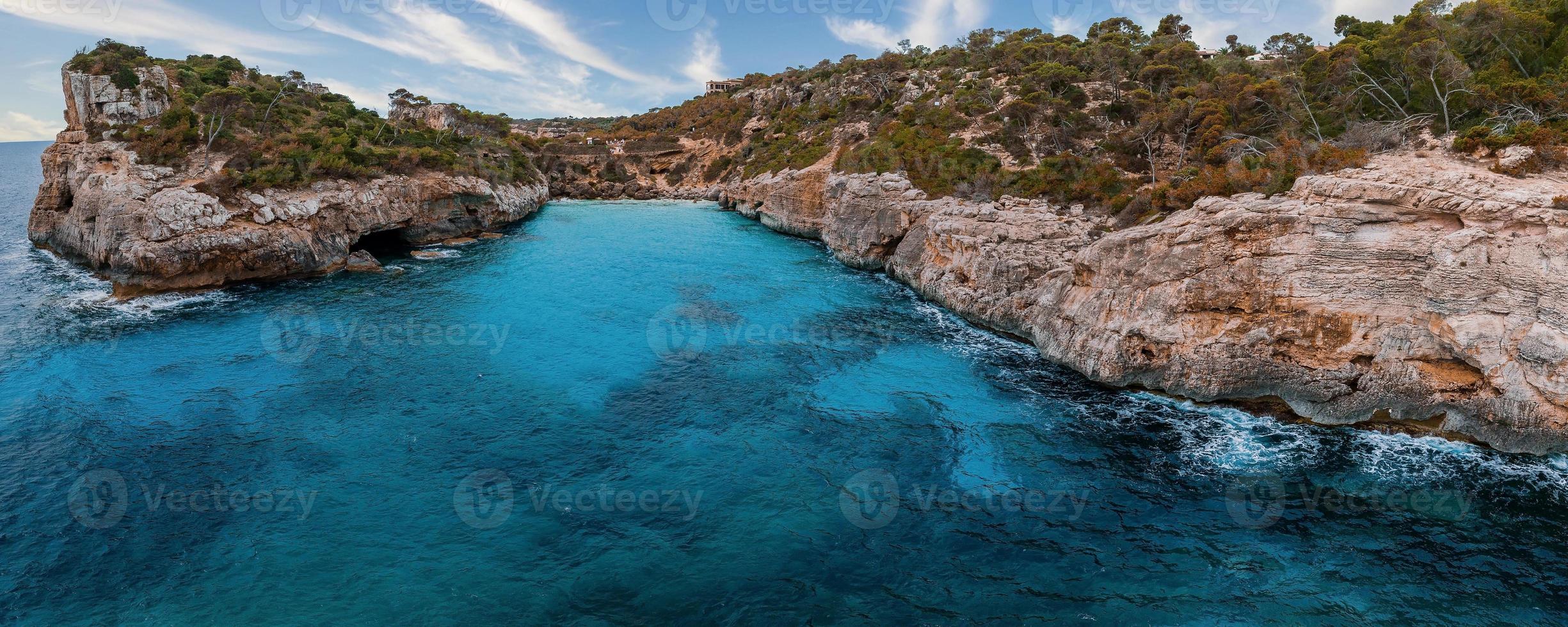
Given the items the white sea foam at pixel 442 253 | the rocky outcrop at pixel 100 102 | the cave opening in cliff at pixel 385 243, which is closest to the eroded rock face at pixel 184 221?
the cave opening in cliff at pixel 385 243

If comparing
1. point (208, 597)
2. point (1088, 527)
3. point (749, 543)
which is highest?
point (1088, 527)

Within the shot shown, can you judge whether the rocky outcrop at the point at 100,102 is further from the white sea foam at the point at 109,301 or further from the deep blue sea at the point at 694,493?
the deep blue sea at the point at 694,493

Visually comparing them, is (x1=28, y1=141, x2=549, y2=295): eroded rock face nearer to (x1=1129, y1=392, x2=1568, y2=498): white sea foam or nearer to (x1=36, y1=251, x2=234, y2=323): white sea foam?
(x1=36, y1=251, x2=234, y2=323): white sea foam

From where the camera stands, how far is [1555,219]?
1556 cm

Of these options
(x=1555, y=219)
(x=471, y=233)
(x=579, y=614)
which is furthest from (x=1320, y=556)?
(x=471, y=233)

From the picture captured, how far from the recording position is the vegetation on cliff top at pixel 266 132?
3697cm

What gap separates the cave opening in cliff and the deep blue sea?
18646 mm

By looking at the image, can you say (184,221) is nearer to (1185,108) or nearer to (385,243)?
(385,243)

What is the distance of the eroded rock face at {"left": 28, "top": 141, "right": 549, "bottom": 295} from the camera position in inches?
1204

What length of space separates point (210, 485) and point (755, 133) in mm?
80208

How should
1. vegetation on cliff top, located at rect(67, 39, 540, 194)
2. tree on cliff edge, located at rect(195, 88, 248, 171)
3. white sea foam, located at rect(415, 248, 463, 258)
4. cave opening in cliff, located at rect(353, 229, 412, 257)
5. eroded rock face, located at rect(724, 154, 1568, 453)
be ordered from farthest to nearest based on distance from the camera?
cave opening in cliff, located at rect(353, 229, 412, 257), white sea foam, located at rect(415, 248, 463, 258), tree on cliff edge, located at rect(195, 88, 248, 171), vegetation on cliff top, located at rect(67, 39, 540, 194), eroded rock face, located at rect(724, 154, 1568, 453)

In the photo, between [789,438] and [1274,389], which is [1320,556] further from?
[789,438]

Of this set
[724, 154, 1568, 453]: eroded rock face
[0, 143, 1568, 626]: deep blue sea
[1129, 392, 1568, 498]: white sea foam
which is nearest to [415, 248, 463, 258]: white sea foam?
[0, 143, 1568, 626]: deep blue sea

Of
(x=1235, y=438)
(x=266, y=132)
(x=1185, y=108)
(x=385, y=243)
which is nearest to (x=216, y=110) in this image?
(x=266, y=132)
